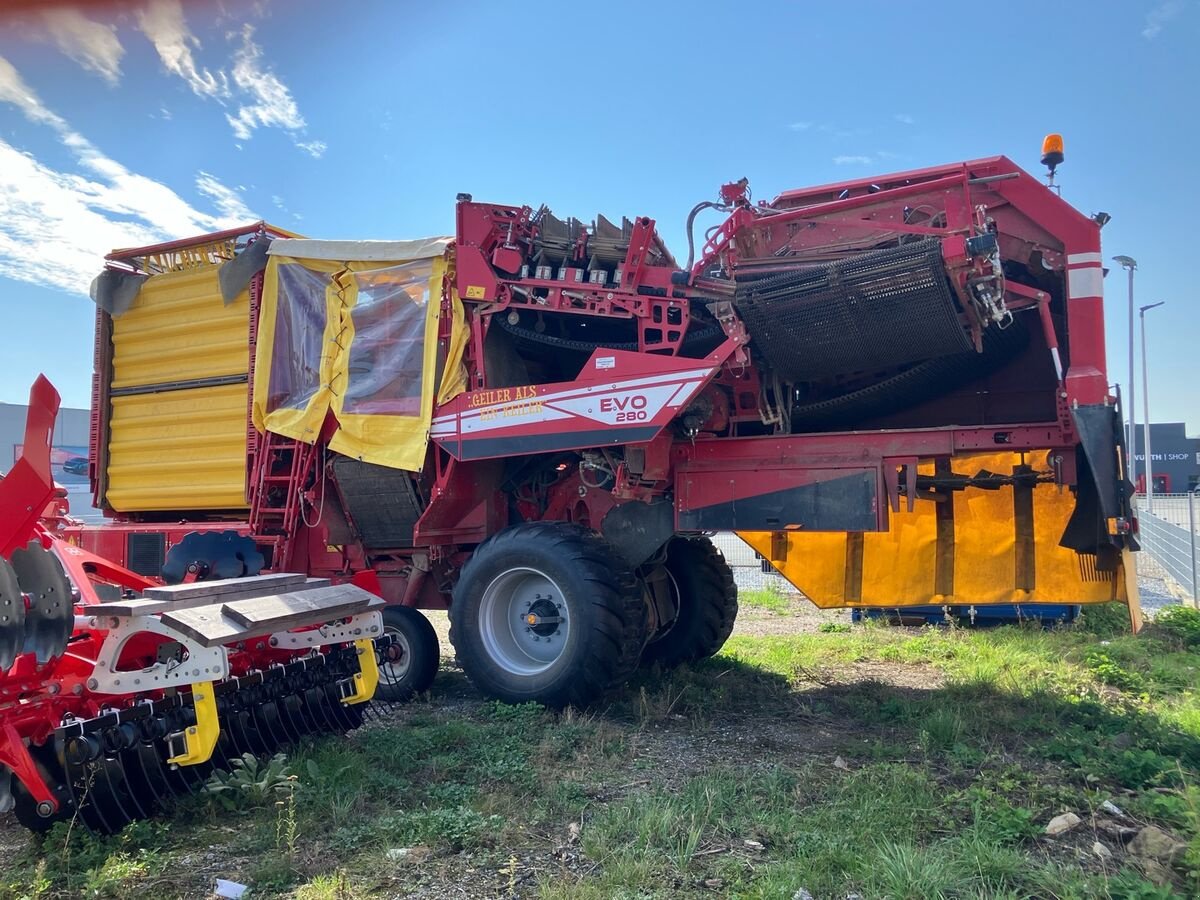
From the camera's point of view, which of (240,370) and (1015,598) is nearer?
(1015,598)

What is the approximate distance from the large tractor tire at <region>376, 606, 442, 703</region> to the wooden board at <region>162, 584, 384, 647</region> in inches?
63.4

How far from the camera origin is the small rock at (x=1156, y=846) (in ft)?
10.9

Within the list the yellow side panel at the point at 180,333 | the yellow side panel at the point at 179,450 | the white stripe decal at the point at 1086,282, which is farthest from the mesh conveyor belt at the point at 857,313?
the yellow side panel at the point at 179,450

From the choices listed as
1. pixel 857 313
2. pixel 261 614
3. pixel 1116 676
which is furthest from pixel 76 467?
pixel 1116 676

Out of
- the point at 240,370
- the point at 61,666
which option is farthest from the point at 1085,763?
the point at 240,370

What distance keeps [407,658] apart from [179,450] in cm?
281

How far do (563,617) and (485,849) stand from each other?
8.36 feet

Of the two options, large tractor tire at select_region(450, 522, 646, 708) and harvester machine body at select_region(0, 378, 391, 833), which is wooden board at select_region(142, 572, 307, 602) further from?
large tractor tire at select_region(450, 522, 646, 708)

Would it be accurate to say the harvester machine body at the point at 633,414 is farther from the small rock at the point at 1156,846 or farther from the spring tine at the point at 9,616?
the spring tine at the point at 9,616

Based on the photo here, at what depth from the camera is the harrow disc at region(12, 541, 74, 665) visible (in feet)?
12.2

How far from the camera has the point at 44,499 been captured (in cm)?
379

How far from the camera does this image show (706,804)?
3967 mm

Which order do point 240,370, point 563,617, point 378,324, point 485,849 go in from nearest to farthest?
1. point 485,849
2. point 563,617
3. point 378,324
4. point 240,370

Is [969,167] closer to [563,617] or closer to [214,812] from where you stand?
[563,617]
